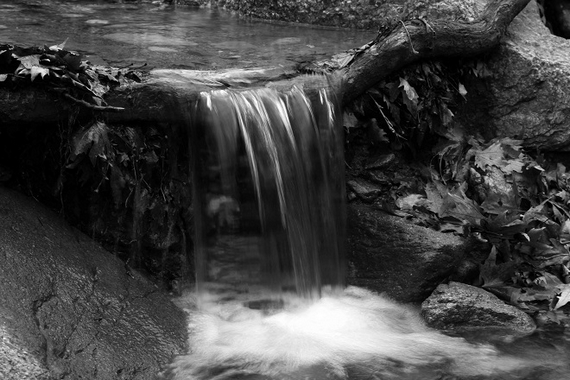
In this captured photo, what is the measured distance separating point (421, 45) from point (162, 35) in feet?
8.59

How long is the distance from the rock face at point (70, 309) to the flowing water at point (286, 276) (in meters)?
0.26

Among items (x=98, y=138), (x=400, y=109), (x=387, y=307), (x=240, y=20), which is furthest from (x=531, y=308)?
(x=240, y=20)

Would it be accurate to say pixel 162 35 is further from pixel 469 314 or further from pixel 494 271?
pixel 469 314

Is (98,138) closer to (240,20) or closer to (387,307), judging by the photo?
(387,307)

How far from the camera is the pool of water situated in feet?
20.1

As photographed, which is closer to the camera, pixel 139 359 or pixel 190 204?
pixel 139 359

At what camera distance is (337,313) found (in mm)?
5340

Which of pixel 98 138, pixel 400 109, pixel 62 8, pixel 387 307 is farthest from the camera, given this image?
pixel 62 8

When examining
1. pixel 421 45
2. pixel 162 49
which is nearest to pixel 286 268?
pixel 421 45

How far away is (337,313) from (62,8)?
5.23m

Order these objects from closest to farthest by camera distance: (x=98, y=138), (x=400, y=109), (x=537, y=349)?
(x=98, y=138), (x=537, y=349), (x=400, y=109)

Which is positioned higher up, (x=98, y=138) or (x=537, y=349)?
(x=98, y=138)

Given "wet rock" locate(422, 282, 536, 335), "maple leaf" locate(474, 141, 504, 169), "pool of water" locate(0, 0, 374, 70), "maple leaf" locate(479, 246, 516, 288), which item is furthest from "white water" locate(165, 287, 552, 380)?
"pool of water" locate(0, 0, 374, 70)

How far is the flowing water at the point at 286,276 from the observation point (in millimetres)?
4691
